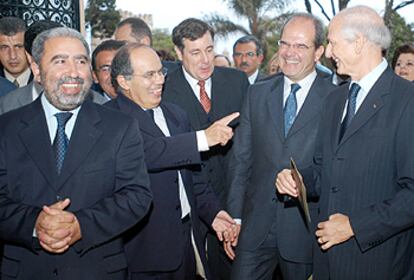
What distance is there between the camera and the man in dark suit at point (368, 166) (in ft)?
9.47

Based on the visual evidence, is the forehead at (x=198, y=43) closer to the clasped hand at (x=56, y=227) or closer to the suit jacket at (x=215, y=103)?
the suit jacket at (x=215, y=103)

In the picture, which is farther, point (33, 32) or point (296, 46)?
point (33, 32)

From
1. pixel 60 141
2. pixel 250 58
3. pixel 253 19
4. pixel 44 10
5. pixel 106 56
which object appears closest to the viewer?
pixel 60 141

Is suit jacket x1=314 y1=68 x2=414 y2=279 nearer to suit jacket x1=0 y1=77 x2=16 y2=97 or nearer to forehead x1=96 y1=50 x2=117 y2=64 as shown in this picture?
forehead x1=96 y1=50 x2=117 y2=64

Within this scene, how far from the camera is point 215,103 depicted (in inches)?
187

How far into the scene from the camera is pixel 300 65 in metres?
3.86

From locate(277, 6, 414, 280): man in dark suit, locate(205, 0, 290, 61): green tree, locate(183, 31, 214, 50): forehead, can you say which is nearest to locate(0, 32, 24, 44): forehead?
locate(183, 31, 214, 50): forehead

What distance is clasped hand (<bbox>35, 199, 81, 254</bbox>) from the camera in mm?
2586

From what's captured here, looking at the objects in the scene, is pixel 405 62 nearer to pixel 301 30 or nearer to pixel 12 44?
pixel 301 30

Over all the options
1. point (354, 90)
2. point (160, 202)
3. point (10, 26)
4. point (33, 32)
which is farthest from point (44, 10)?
point (354, 90)

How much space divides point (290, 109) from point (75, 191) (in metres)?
1.70

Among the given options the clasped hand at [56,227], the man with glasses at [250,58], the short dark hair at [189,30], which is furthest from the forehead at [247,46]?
the clasped hand at [56,227]

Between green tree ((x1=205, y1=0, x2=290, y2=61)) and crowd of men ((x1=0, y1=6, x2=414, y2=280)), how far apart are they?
890 inches

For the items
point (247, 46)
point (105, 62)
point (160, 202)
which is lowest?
point (160, 202)
